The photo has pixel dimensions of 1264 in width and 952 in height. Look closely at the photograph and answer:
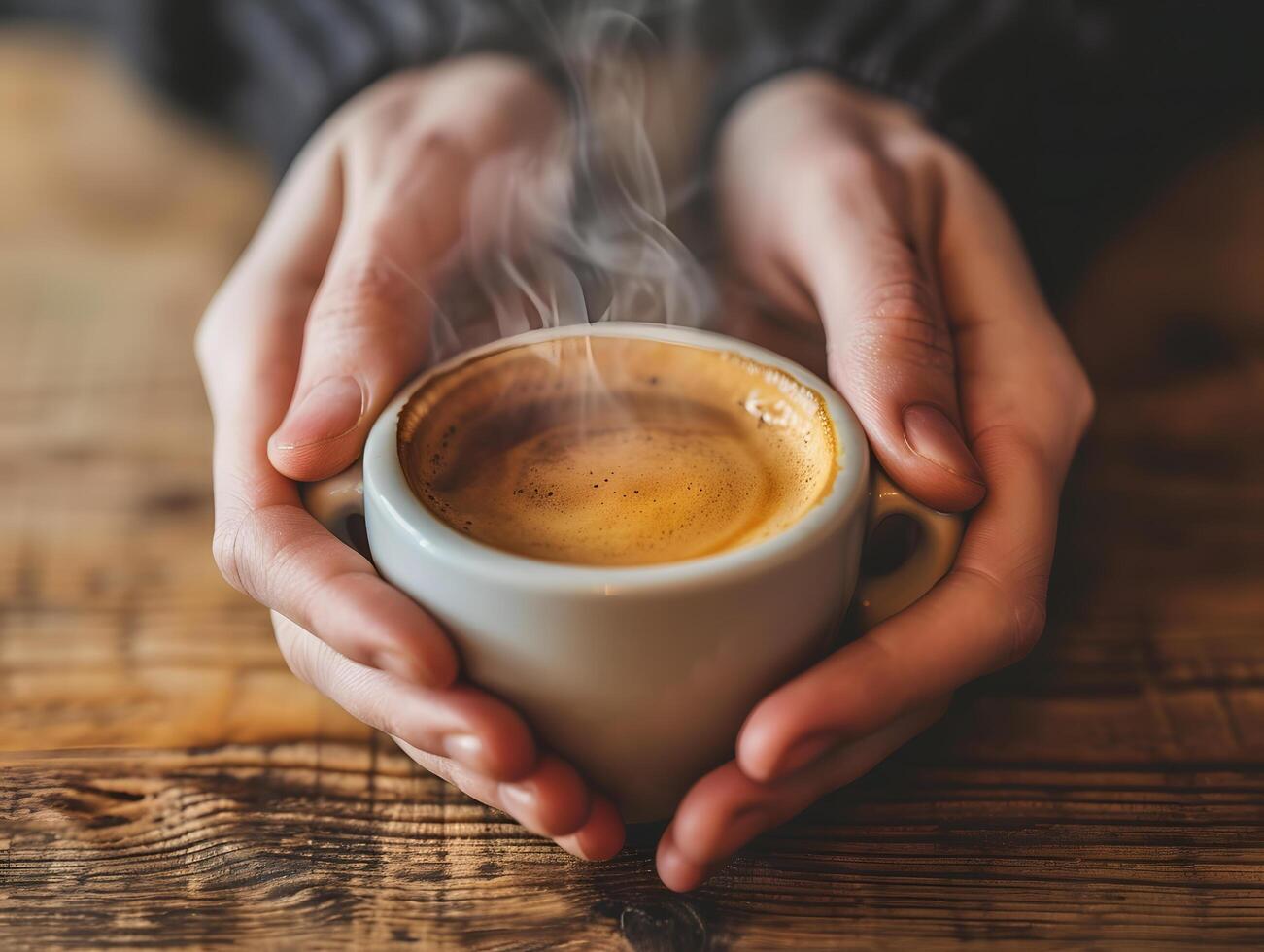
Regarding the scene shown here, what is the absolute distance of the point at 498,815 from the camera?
723 mm

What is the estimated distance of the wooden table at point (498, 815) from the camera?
654 millimetres

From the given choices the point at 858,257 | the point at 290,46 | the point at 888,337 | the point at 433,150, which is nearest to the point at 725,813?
the point at 888,337

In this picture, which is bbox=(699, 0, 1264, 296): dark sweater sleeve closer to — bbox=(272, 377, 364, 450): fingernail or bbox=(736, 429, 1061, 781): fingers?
bbox=(736, 429, 1061, 781): fingers

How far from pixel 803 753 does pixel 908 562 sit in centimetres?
18

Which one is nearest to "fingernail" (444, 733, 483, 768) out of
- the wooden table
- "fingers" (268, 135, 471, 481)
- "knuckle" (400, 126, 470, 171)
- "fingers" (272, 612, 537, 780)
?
"fingers" (272, 612, 537, 780)

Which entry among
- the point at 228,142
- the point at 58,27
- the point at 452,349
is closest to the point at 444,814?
the point at 452,349

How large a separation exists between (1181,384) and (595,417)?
2.57ft

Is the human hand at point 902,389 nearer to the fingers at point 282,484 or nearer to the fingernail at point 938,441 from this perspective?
the fingernail at point 938,441

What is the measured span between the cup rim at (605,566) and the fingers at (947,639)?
0.09m

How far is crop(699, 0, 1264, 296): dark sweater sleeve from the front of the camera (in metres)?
1.23

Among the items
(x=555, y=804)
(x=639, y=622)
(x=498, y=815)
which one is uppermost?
(x=639, y=622)

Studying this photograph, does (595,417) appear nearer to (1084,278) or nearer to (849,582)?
(849,582)

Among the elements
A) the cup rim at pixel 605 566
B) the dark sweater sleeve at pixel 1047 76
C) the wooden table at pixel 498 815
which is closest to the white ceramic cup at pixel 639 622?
the cup rim at pixel 605 566

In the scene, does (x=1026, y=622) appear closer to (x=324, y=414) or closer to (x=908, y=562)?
(x=908, y=562)
